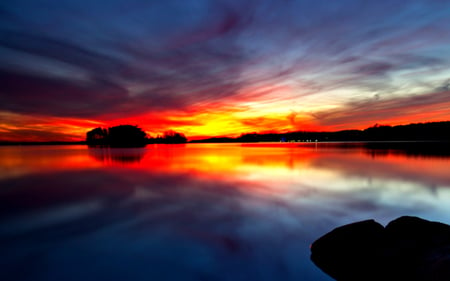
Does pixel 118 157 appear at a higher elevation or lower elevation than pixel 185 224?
higher

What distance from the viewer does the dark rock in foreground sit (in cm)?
403

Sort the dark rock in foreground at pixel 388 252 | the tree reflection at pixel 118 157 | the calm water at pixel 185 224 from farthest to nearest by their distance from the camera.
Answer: the tree reflection at pixel 118 157 → the calm water at pixel 185 224 → the dark rock in foreground at pixel 388 252

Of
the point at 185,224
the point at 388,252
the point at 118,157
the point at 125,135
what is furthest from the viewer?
the point at 125,135

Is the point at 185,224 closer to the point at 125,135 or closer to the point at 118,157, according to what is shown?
the point at 118,157

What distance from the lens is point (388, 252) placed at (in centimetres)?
468

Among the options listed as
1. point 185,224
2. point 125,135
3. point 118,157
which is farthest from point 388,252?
point 125,135

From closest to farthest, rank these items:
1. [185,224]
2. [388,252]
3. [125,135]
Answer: [388,252]
[185,224]
[125,135]

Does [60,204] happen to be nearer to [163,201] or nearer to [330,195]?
[163,201]

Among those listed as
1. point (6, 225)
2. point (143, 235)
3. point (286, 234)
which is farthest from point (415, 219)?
point (6, 225)

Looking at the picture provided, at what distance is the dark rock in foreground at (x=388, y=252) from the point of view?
403 centimetres

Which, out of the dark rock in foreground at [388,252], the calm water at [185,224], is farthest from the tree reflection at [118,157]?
the dark rock in foreground at [388,252]

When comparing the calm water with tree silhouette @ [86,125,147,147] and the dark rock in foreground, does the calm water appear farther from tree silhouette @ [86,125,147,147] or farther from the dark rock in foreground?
tree silhouette @ [86,125,147,147]

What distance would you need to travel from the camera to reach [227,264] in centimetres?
565

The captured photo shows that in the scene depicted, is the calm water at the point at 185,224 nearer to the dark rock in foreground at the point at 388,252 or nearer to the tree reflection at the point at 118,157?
the dark rock in foreground at the point at 388,252
